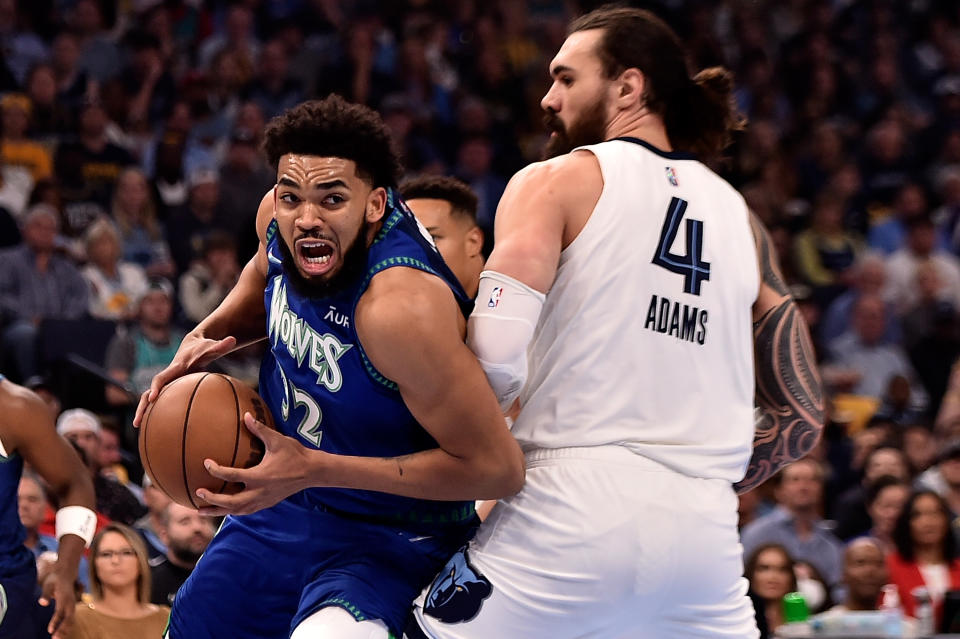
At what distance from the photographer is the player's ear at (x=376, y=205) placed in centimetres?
330

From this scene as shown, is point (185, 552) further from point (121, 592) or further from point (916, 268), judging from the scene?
point (916, 268)

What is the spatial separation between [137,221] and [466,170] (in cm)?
306

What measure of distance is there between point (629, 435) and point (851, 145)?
437 inches

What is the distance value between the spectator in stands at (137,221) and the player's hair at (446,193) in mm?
5504

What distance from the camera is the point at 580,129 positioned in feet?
11.2

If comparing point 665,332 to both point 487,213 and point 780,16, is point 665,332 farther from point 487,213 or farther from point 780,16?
point 780,16

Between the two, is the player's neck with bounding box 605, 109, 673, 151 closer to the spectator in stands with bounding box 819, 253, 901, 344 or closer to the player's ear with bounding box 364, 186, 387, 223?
the player's ear with bounding box 364, 186, 387, 223

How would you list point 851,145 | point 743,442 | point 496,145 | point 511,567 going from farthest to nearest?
1. point 851,145
2. point 496,145
3. point 743,442
4. point 511,567

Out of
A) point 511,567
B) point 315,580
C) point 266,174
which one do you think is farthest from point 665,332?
point 266,174

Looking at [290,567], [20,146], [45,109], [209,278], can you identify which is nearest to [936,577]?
[290,567]

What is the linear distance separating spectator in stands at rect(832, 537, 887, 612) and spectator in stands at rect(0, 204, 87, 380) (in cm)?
526

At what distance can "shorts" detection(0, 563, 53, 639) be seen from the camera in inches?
161

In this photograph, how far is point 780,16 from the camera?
1484 cm

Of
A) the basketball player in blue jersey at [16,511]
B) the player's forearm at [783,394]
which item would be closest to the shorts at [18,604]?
the basketball player in blue jersey at [16,511]
